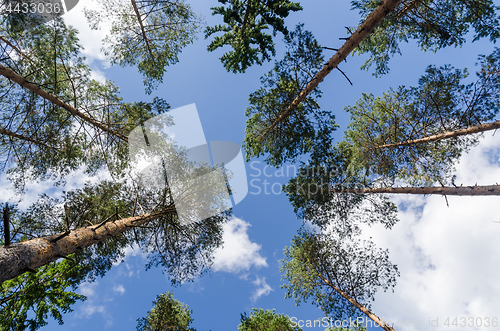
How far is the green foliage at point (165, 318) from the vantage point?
7.68m

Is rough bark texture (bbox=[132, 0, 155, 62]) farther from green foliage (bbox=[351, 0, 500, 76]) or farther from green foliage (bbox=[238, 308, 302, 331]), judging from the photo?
green foliage (bbox=[238, 308, 302, 331])

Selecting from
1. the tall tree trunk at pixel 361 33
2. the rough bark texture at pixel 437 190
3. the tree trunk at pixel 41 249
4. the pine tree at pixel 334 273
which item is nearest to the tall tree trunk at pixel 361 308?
the pine tree at pixel 334 273

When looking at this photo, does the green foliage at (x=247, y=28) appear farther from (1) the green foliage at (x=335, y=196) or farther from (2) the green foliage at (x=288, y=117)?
(1) the green foliage at (x=335, y=196)

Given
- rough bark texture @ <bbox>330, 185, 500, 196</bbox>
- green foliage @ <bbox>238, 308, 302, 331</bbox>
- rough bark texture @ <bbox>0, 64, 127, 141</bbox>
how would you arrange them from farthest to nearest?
green foliage @ <bbox>238, 308, 302, 331</bbox> < rough bark texture @ <bbox>330, 185, 500, 196</bbox> < rough bark texture @ <bbox>0, 64, 127, 141</bbox>

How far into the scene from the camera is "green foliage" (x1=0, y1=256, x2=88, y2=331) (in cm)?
432

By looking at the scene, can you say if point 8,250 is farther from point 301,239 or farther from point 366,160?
point 366,160

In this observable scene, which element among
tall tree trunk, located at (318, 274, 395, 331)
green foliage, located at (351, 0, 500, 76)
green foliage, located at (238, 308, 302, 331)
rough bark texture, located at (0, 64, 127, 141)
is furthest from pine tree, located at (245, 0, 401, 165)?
green foliage, located at (238, 308, 302, 331)

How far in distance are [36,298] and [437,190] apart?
40.4 ft

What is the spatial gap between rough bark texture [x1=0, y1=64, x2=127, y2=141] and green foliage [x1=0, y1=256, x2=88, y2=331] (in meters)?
3.97

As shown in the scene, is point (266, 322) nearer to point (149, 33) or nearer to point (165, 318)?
point (165, 318)

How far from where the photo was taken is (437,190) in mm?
6441

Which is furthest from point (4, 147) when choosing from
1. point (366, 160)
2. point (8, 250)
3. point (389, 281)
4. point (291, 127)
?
point (389, 281)

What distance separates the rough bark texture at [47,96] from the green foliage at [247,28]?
4.64 meters

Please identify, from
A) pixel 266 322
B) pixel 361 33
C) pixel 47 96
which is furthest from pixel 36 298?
pixel 361 33
